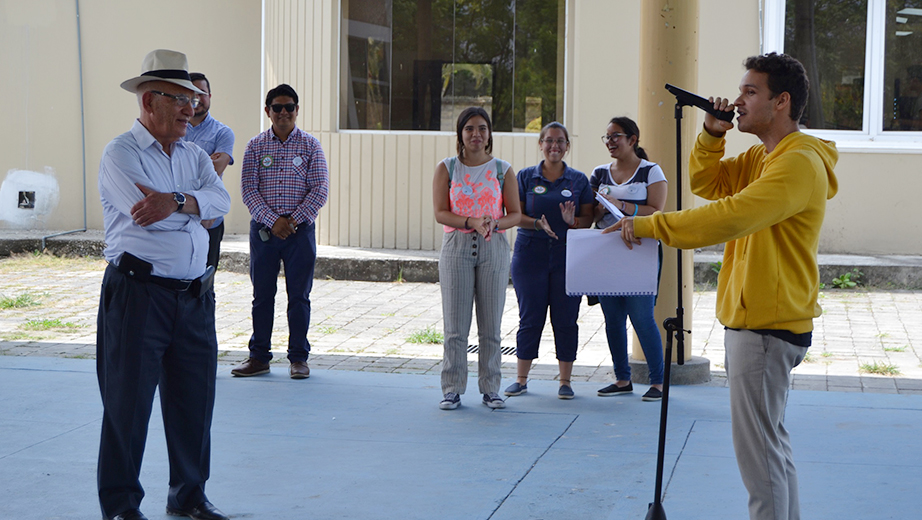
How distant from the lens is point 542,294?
6.47 m

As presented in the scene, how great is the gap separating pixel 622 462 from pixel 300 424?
1.93 metres

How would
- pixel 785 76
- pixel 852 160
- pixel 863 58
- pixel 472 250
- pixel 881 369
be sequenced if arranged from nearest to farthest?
pixel 785 76 → pixel 472 250 → pixel 881 369 → pixel 852 160 → pixel 863 58

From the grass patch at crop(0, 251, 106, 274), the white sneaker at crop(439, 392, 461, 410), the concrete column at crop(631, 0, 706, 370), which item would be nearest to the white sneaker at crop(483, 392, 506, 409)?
the white sneaker at crop(439, 392, 461, 410)

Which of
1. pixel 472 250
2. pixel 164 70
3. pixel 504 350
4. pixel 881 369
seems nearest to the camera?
pixel 164 70

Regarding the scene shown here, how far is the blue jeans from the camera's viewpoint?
6402 millimetres

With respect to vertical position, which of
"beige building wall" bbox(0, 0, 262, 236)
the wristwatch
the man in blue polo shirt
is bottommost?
the wristwatch

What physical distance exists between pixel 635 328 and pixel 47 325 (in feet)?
18.3

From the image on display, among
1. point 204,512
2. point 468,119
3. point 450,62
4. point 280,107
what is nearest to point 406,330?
point 280,107

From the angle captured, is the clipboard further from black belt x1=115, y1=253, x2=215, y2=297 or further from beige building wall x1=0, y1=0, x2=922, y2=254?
beige building wall x1=0, y1=0, x2=922, y2=254

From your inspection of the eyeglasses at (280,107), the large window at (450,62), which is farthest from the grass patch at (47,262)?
the eyeglasses at (280,107)

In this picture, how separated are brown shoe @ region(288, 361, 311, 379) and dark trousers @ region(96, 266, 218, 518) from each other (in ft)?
8.79

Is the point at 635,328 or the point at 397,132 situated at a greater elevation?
the point at 397,132

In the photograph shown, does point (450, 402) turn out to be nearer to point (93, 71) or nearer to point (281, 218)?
point (281, 218)

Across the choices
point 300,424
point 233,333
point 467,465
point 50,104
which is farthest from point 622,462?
point 50,104
